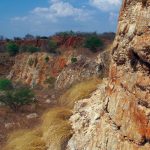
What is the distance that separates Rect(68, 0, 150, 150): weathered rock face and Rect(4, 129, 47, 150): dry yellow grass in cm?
455

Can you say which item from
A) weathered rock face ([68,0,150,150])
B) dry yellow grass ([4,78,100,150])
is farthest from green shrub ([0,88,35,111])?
weathered rock face ([68,0,150,150])

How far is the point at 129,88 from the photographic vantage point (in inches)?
520

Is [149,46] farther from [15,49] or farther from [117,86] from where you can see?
[15,49]

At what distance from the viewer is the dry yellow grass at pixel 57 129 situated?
1944cm

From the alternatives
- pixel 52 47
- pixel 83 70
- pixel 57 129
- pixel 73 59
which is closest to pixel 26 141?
pixel 57 129

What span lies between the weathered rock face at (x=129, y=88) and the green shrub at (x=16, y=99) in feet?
42.6

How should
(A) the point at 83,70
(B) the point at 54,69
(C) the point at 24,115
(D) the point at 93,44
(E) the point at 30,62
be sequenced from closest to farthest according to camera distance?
(C) the point at 24,115 → (A) the point at 83,70 → (B) the point at 54,69 → (D) the point at 93,44 → (E) the point at 30,62

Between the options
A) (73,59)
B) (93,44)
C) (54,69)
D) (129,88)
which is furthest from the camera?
(93,44)

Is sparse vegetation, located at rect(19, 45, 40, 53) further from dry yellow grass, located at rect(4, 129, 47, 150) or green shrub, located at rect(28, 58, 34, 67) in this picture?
dry yellow grass, located at rect(4, 129, 47, 150)

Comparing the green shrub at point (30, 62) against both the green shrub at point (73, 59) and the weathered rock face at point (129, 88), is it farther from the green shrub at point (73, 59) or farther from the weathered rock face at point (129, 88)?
the weathered rock face at point (129, 88)

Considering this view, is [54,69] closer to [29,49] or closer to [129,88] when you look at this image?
[29,49]

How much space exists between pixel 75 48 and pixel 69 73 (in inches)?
462

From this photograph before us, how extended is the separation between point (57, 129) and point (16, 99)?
8.71 meters

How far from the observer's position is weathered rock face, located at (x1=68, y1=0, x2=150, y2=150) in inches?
482
